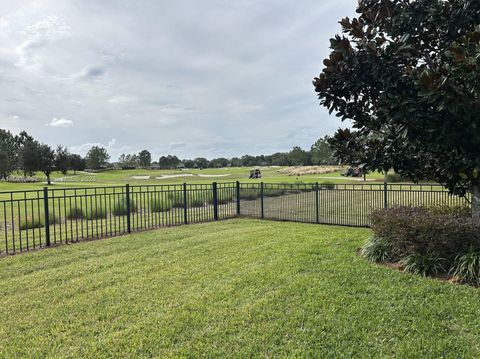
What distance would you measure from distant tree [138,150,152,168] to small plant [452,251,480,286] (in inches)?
3391

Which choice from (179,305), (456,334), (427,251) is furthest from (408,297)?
(179,305)

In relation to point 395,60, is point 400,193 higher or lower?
lower

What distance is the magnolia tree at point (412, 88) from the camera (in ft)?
10.4

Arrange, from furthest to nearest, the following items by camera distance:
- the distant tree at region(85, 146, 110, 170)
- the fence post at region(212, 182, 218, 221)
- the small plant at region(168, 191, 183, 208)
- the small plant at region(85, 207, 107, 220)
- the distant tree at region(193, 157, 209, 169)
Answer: the distant tree at region(193, 157, 209, 169) → the distant tree at region(85, 146, 110, 170) → the small plant at region(168, 191, 183, 208) → the fence post at region(212, 182, 218, 221) → the small plant at region(85, 207, 107, 220)

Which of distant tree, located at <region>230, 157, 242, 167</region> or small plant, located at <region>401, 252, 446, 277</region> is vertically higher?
distant tree, located at <region>230, 157, 242, 167</region>

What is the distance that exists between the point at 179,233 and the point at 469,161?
6303 mm

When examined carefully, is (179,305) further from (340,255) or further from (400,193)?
(400,193)

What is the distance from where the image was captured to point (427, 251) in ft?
16.0

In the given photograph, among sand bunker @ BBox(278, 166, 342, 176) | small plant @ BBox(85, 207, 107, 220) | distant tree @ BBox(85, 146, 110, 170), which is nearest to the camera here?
small plant @ BBox(85, 207, 107, 220)

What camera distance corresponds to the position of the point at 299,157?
3078 inches

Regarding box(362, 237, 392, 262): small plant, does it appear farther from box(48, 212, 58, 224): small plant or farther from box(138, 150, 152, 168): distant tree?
box(138, 150, 152, 168): distant tree

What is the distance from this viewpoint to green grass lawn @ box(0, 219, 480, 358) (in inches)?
118

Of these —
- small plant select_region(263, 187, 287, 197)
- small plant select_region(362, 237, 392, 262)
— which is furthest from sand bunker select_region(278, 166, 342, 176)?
small plant select_region(362, 237, 392, 262)

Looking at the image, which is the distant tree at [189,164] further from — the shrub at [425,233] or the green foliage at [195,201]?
the shrub at [425,233]
